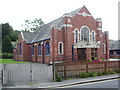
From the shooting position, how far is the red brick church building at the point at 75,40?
2308 cm

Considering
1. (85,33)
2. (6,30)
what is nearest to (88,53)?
(85,33)

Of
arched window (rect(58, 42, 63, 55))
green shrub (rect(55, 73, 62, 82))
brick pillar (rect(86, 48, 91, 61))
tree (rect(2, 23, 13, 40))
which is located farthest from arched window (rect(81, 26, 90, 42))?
tree (rect(2, 23, 13, 40))

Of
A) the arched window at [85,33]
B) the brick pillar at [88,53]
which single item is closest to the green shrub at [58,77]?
the brick pillar at [88,53]

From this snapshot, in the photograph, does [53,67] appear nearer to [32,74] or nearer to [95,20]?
[32,74]

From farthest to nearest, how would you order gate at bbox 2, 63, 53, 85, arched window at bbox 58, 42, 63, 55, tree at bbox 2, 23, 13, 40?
1. tree at bbox 2, 23, 13, 40
2. arched window at bbox 58, 42, 63, 55
3. gate at bbox 2, 63, 53, 85

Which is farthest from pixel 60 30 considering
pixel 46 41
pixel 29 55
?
pixel 29 55

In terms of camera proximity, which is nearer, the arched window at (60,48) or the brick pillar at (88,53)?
the arched window at (60,48)

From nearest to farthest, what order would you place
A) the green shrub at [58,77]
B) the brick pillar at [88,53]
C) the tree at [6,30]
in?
1. the green shrub at [58,77]
2. the brick pillar at [88,53]
3. the tree at [6,30]

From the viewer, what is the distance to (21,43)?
106 feet

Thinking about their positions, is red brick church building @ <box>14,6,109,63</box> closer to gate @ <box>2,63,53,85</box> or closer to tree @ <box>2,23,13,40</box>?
gate @ <box>2,63,53,85</box>

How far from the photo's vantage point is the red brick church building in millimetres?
23078

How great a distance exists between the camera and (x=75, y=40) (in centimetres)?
2434

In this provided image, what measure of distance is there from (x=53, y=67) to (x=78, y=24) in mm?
15576

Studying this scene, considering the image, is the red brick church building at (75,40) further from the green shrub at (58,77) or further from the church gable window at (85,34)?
the green shrub at (58,77)
